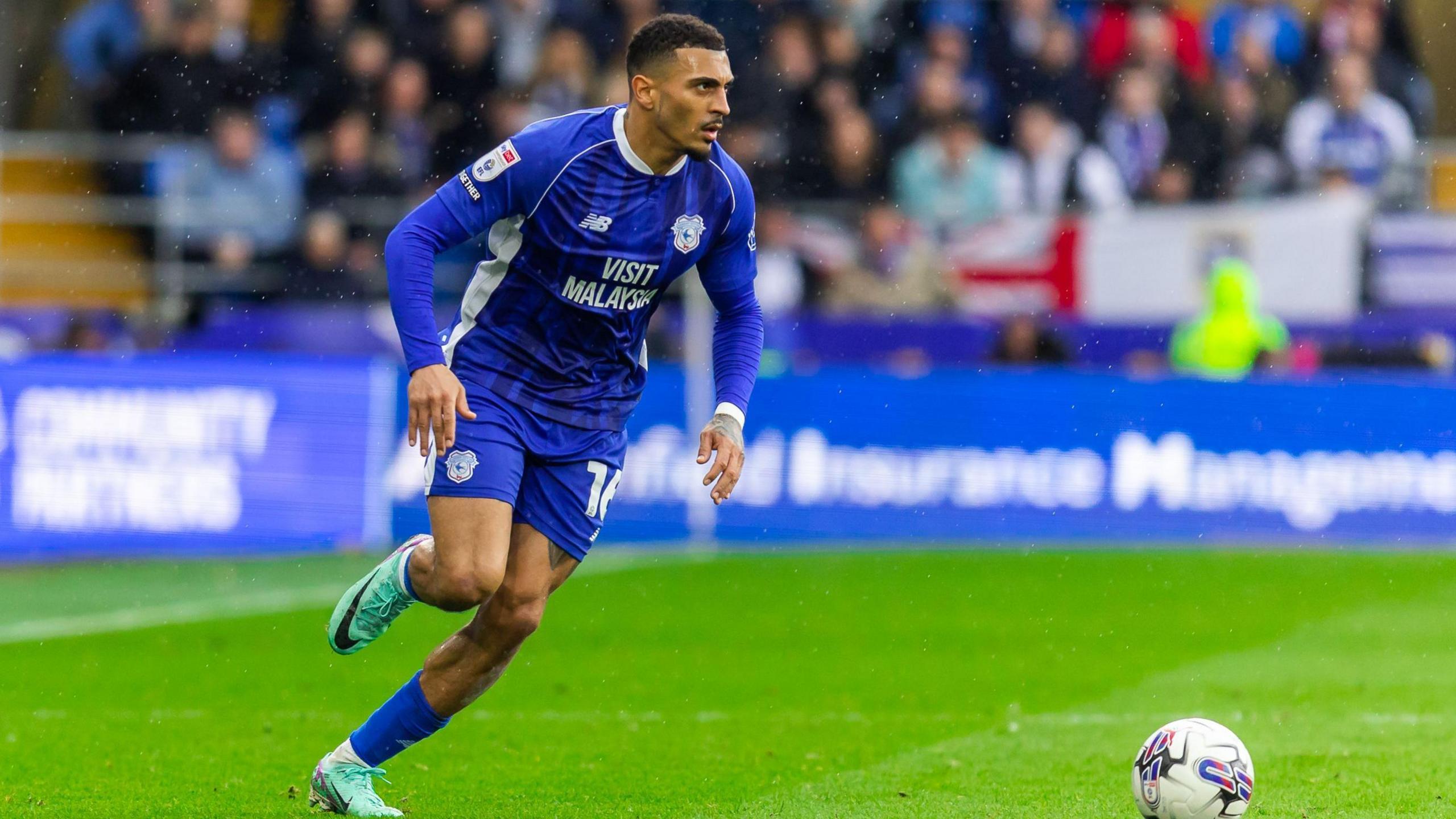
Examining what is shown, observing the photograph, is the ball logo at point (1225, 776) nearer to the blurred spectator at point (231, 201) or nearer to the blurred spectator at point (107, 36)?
the blurred spectator at point (231, 201)

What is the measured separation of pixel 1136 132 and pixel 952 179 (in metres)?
1.72

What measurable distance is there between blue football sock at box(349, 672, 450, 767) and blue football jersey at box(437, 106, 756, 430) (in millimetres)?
889

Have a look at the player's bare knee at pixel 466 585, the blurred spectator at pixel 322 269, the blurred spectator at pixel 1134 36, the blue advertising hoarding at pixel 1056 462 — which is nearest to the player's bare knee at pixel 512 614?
the player's bare knee at pixel 466 585

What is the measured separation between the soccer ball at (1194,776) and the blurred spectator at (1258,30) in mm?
13309

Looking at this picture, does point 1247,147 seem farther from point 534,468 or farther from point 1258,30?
point 534,468

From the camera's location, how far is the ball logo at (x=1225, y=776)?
530 cm

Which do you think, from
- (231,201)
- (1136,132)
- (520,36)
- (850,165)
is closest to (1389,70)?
(1136,132)

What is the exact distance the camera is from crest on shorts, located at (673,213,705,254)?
18.7 ft

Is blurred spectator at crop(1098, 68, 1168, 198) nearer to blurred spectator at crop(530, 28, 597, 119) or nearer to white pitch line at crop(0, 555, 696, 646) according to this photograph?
blurred spectator at crop(530, 28, 597, 119)

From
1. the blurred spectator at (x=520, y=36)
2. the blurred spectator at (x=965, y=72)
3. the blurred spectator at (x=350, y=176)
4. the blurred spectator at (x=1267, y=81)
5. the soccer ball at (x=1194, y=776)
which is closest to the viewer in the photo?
the soccer ball at (x=1194, y=776)

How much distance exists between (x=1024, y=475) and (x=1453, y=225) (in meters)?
4.53

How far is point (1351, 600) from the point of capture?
1155 centimetres

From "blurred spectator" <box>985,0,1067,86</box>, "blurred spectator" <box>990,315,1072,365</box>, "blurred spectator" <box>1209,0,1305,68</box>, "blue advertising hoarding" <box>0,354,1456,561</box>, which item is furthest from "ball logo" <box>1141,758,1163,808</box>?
"blurred spectator" <box>1209,0,1305,68</box>

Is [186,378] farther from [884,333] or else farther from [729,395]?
[729,395]
